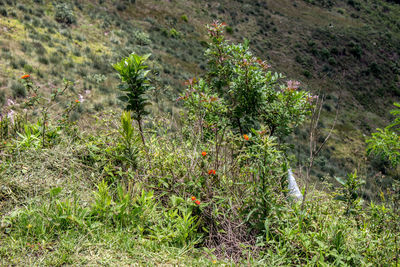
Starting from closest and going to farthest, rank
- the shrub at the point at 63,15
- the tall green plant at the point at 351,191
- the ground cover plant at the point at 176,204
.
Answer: the ground cover plant at the point at 176,204 → the tall green plant at the point at 351,191 → the shrub at the point at 63,15

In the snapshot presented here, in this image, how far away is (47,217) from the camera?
6.54 feet

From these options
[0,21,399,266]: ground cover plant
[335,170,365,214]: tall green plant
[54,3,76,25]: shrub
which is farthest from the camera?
[54,3,76,25]: shrub

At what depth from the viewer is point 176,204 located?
231cm

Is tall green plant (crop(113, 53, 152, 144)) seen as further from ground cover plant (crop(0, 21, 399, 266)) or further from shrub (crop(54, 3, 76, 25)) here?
shrub (crop(54, 3, 76, 25))

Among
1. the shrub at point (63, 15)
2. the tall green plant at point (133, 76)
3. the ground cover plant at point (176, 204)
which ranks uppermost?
the tall green plant at point (133, 76)

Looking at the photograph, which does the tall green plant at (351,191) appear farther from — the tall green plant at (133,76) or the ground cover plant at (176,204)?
the tall green plant at (133,76)

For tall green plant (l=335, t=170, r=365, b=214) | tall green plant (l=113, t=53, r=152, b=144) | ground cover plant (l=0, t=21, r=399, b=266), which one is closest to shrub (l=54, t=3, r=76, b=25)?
ground cover plant (l=0, t=21, r=399, b=266)

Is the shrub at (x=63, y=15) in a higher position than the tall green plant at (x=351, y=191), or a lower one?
lower

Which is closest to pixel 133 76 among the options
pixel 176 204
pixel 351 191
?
pixel 176 204

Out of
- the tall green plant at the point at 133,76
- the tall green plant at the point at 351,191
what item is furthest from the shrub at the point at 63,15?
the tall green plant at the point at 351,191

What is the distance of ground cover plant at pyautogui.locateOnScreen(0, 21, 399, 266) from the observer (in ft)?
6.27

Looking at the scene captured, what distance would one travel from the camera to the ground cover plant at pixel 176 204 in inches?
75.3

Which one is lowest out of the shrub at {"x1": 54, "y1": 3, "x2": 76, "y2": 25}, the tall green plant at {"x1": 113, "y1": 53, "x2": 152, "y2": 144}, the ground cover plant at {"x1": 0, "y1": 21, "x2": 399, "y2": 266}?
the shrub at {"x1": 54, "y1": 3, "x2": 76, "y2": 25}

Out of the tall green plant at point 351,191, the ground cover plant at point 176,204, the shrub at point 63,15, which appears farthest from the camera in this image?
the shrub at point 63,15
